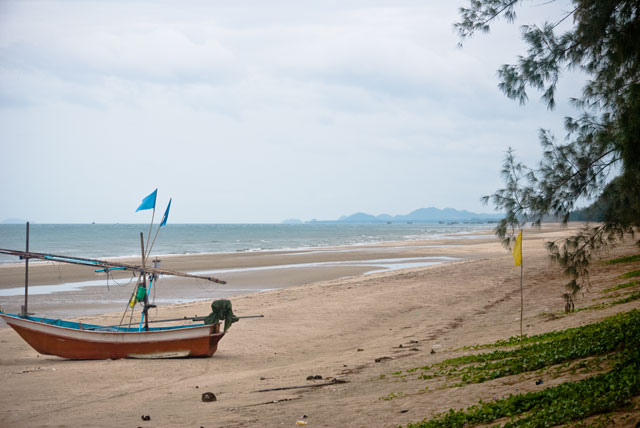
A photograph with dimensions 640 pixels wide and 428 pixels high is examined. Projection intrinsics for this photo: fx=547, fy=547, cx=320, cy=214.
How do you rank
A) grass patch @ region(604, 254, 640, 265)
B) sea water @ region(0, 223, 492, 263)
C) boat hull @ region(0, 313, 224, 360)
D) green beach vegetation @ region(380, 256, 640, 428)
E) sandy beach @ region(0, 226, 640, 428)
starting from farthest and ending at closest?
1. sea water @ region(0, 223, 492, 263)
2. grass patch @ region(604, 254, 640, 265)
3. boat hull @ region(0, 313, 224, 360)
4. sandy beach @ region(0, 226, 640, 428)
5. green beach vegetation @ region(380, 256, 640, 428)

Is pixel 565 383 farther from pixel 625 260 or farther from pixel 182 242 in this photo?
pixel 182 242

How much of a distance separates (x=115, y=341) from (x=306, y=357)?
15.5 feet

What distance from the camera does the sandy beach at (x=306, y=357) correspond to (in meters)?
7.84

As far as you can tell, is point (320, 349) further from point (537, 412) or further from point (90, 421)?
point (537, 412)

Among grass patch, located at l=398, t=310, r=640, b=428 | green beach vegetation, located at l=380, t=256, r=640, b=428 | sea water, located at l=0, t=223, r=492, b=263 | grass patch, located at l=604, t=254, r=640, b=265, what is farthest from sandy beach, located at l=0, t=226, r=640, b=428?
sea water, located at l=0, t=223, r=492, b=263

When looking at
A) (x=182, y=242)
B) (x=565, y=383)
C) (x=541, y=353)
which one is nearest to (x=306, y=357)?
(x=541, y=353)

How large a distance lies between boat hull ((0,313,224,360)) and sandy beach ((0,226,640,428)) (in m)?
0.31

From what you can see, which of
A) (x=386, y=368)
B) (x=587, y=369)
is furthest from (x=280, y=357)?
(x=587, y=369)

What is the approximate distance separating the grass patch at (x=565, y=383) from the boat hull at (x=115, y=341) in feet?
21.8

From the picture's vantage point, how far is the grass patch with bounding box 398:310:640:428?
5.43 meters

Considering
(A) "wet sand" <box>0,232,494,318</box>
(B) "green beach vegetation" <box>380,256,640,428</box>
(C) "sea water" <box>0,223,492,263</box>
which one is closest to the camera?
(B) "green beach vegetation" <box>380,256,640,428</box>

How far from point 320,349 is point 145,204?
6.11 m

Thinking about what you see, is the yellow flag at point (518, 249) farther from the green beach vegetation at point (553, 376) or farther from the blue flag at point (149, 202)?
the blue flag at point (149, 202)

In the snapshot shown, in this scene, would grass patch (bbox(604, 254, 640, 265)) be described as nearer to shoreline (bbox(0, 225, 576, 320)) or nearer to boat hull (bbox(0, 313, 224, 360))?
shoreline (bbox(0, 225, 576, 320))
